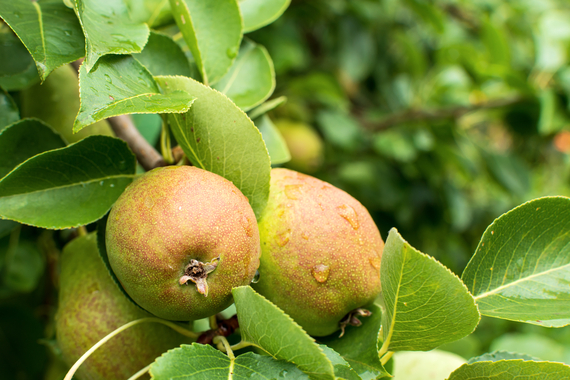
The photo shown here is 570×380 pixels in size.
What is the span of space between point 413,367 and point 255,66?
2.88ft

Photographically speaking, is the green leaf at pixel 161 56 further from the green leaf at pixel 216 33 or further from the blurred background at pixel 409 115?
the blurred background at pixel 409 115

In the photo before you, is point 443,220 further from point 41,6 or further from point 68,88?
point 41,6

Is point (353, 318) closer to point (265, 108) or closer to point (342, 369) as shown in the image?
point (342, 369)

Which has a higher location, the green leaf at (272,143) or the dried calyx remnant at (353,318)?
the green leaf at (272,143)

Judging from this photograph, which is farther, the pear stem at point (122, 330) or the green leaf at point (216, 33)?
the green leaf at point (216, 33)

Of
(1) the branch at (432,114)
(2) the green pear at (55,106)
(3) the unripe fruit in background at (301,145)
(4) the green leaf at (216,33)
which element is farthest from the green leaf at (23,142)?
(1) the branch at (432,114)

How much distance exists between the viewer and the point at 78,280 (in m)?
0.81

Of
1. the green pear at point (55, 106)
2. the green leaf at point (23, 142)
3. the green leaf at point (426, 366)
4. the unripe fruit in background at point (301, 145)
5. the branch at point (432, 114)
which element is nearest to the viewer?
the green leaf at point (23, 142)

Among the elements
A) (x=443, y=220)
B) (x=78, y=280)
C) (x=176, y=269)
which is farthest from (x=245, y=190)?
(x=443, y=220)

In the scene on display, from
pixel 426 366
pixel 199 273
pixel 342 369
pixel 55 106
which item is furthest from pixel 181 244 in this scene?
pixel 426 366

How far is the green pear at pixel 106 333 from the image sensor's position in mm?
738

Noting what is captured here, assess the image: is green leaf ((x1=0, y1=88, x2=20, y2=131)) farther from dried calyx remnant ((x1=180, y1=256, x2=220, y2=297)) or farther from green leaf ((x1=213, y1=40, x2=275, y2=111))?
dried calyx remnant ((x1=180, y1=256, x2=220, y2=297))

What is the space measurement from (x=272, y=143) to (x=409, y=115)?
1.30 m

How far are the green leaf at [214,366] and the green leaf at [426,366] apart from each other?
62 centimetres
